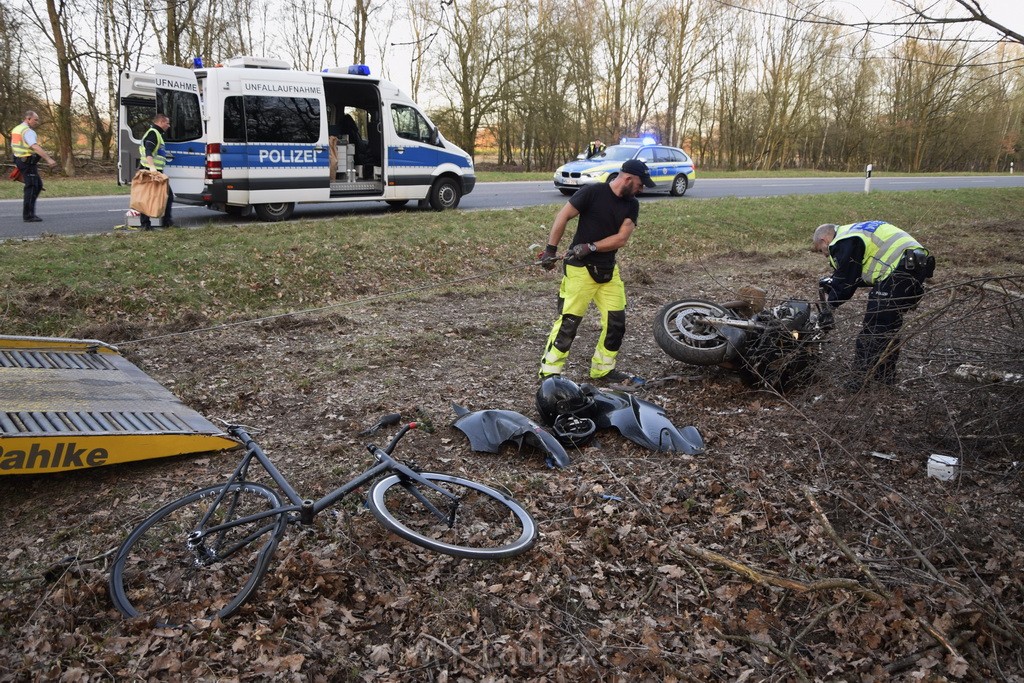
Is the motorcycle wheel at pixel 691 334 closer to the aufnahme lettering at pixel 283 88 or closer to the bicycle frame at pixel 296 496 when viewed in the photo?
the bicycle frame at pixel 296 496

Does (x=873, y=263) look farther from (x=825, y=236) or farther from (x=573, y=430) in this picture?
(x=573, y=430)

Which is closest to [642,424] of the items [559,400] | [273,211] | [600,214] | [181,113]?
[559,400]

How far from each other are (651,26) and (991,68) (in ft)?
111

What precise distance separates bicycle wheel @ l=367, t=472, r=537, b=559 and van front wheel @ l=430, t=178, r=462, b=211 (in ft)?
34.7

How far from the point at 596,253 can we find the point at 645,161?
13454 mm

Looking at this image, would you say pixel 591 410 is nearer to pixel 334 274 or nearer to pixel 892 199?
pixel 334 274

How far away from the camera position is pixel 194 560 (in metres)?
3.84

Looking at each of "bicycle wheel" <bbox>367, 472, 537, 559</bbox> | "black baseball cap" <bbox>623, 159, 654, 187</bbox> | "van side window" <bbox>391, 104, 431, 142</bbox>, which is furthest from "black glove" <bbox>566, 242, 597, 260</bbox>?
"van side window" <bbox>391, 104, 431, 142</bbox>

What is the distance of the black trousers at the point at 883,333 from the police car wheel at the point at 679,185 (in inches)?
588

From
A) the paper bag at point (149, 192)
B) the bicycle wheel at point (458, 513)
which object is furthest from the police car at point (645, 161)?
the bicycle wheel at point (458, 513)

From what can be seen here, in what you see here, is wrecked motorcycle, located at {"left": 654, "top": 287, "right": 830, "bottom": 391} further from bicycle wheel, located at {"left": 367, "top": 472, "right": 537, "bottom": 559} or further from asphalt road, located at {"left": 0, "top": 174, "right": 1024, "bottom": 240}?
asphalt road, located at {"left": 0, "top": 174, "right": 1024, "bottom": 240}

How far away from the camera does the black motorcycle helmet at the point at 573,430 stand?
545cm

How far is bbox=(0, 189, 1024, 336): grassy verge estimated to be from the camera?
8.25 meters

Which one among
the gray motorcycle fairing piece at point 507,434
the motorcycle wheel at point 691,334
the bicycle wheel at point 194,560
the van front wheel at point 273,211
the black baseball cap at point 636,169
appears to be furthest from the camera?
the van front wheel at point 273,211
